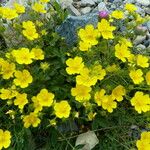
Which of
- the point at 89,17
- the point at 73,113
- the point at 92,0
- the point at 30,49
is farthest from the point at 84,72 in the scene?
the point at 92,0

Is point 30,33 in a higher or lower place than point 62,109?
higher

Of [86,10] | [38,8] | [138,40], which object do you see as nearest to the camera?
[38,8]

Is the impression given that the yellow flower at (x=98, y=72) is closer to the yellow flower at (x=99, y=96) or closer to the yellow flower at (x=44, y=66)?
the yellow flower at (x=99, y=96)

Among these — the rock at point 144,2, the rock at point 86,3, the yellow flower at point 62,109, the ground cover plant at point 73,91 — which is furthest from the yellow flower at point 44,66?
the rock at point 144,2

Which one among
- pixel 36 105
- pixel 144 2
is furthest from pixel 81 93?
pixel 144 2

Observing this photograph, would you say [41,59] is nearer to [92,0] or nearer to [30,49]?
[30,49]

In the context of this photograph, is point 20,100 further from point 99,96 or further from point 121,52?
point 121,52

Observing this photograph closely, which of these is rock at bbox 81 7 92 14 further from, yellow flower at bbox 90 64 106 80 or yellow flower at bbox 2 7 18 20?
yellow flower at bbox 90 64 106 80
